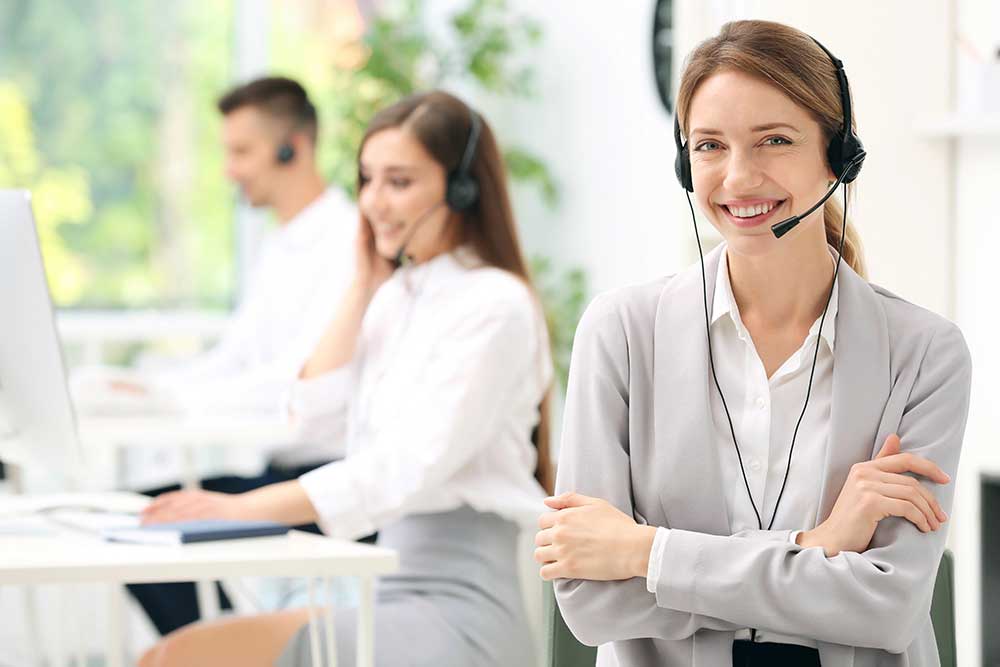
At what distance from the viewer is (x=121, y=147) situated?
4445 mm

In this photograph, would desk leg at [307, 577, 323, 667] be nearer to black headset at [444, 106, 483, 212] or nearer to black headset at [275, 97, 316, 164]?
black headset at [444, 106, 483, 212]

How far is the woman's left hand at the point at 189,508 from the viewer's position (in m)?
1.68

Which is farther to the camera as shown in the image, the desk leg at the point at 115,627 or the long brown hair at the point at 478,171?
the long brown hair at the point at 478,171

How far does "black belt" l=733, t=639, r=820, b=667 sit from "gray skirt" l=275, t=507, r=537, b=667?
58 cm

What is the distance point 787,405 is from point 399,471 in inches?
27.3

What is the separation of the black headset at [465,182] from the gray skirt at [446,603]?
1.67 feet

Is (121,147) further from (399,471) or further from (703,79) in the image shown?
(703,79)

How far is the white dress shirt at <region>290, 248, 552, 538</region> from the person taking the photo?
1850 mm

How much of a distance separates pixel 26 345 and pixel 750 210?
2.75 feet

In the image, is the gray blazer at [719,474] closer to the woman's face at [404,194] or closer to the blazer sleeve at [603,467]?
the blazer sleeve at [603,467]

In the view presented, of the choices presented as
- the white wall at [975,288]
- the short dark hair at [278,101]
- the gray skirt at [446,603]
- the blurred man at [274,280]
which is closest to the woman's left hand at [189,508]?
the gray skirt at [446,603]

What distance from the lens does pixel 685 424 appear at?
130 centimetres

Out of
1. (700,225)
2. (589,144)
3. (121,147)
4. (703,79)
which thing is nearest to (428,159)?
(700,225)

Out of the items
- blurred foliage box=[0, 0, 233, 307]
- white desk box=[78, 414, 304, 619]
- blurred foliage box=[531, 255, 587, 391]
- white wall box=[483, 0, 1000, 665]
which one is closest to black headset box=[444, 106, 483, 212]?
white wall box=[483, 0, 1000, 665]
